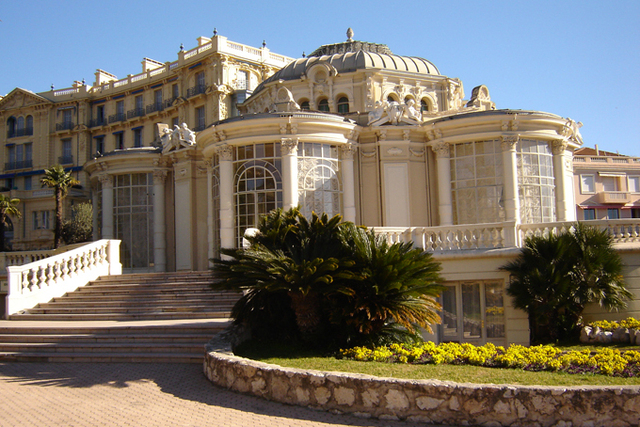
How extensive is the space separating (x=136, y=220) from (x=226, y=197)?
666 cm

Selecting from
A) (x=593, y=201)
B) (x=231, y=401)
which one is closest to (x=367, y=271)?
(x=231, y=401)

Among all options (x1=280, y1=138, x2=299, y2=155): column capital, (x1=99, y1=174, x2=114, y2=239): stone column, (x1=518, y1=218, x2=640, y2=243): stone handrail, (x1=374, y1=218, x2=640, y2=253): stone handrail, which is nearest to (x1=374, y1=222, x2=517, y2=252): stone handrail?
(x1=374, y1=218, x2=640, y2=253): stone handrail

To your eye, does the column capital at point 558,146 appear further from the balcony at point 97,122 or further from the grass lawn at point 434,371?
the balcony at point 97,122

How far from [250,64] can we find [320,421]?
41528mm

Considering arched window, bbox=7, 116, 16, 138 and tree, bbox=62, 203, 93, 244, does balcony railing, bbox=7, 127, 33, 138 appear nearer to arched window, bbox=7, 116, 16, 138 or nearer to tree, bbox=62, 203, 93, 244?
arched window, bbox=7, 116, 16, 138

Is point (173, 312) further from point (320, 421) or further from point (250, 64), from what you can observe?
point (250, 64)

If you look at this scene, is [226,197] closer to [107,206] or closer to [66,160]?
[107,206]

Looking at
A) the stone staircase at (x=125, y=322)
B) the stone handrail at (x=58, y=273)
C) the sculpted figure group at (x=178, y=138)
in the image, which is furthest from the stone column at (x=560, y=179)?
the stone handrail at (x=58, y=273)

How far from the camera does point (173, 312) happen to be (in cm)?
1593

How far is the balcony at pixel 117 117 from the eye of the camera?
50.7 m

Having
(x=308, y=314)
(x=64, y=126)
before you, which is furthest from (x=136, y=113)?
(x=308, y=314)

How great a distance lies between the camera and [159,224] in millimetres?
25750

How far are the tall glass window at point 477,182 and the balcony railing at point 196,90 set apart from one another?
2781 cm

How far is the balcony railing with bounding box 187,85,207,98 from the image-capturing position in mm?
45266
